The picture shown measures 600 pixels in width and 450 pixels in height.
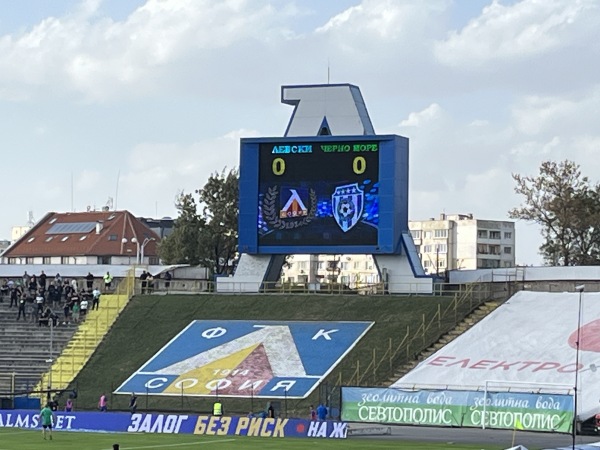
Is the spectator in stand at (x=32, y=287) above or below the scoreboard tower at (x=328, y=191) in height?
below

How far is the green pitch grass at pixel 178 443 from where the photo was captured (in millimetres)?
45844

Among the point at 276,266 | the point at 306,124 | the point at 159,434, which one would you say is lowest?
the point at 159,434

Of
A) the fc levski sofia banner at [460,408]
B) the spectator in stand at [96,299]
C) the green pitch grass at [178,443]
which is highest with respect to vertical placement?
the spectator in stand at [96,299]

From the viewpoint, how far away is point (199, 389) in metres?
65.4

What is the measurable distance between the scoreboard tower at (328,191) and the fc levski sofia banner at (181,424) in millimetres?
21067

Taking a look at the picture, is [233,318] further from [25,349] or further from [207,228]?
[207,228]

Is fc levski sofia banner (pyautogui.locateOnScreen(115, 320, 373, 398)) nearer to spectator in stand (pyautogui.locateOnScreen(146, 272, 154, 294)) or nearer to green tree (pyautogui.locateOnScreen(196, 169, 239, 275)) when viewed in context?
spectator in stand (pyautogui.locateOnScreen(146, 272, 154, 294))

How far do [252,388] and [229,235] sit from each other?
48.0 metres

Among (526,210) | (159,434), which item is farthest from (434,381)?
(526,210)

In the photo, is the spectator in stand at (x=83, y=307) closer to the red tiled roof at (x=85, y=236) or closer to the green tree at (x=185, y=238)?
the green tree at (x=185, y=238)

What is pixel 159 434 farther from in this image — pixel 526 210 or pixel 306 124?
pixel 526 210

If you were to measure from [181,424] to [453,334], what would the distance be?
18363mm

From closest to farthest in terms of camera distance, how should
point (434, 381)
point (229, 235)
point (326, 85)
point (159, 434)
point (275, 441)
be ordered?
point (275, 441) → point (159, 434) → point (434, 381) → point (326, 85) → point (229, 235)

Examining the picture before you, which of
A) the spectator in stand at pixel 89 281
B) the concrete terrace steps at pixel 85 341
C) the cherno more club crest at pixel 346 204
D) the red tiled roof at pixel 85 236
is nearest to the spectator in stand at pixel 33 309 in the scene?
the concrete terrace steps at pixel 85 341
